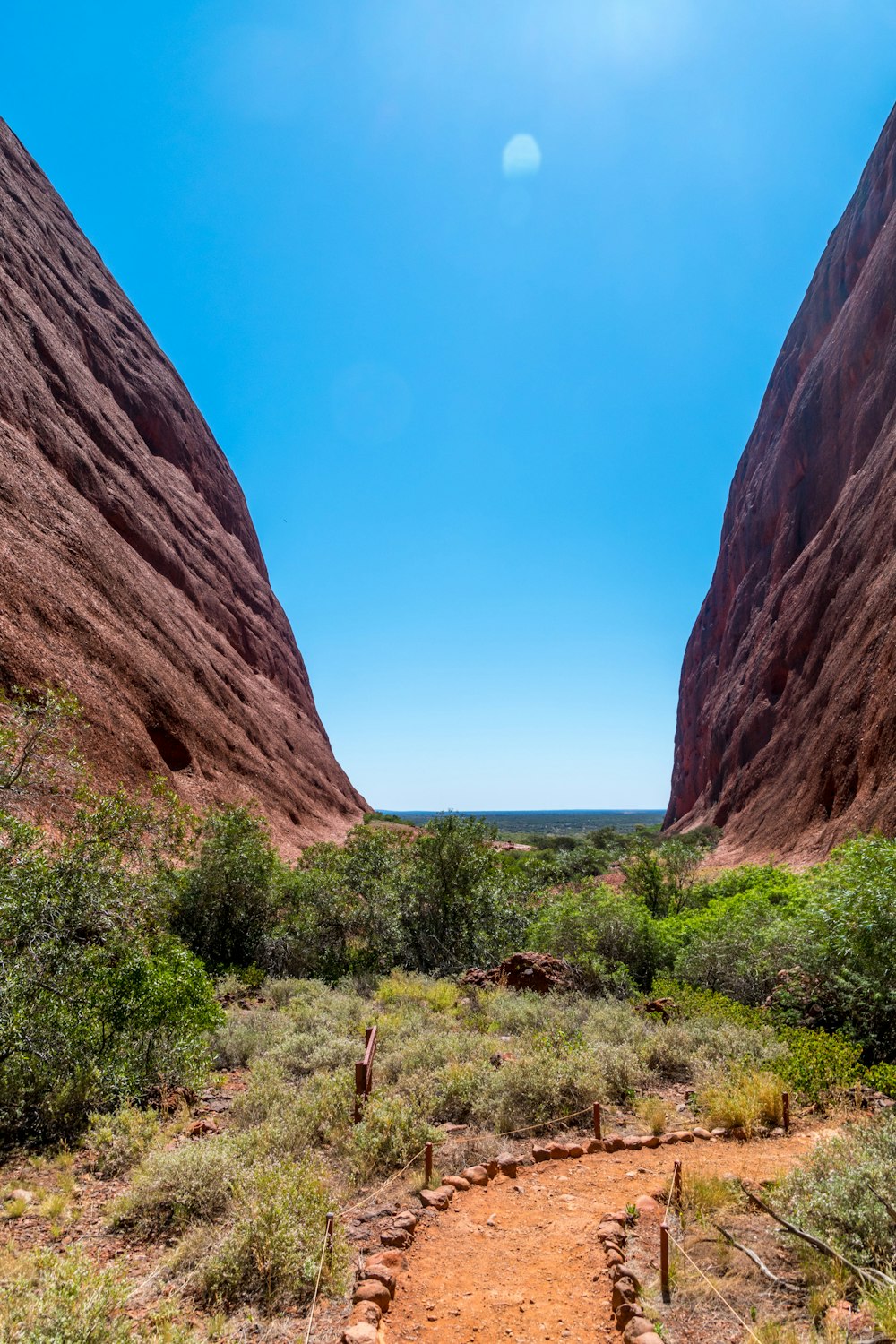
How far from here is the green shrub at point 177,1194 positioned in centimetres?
528

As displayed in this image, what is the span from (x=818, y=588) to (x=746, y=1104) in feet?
106

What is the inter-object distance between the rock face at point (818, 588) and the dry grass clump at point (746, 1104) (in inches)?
617

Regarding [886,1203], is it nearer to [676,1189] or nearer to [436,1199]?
[676,1189]

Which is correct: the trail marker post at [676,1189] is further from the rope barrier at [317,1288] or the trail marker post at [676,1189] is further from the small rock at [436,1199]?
the rope barrier at [317,1288]

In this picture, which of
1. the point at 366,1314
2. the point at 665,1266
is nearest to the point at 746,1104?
the point at 665,1266

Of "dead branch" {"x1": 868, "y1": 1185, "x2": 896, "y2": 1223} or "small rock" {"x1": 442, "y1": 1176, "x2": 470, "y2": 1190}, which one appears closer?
"dead branch" {"x1": 868, "y1": 1185, "x2": 896, "y2": 1223}

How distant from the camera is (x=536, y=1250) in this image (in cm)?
511

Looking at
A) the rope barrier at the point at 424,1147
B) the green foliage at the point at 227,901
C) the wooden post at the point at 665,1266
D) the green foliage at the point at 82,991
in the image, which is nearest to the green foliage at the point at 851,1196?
the wooden post at the point at 665,1266

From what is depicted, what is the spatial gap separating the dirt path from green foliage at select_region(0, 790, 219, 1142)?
387 centimetres

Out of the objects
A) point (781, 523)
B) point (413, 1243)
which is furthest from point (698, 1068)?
point (781, 523)

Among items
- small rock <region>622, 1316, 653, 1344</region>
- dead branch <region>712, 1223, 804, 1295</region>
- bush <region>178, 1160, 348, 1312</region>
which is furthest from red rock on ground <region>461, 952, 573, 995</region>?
small rock <region>622, 1316, 653, 1344</region>

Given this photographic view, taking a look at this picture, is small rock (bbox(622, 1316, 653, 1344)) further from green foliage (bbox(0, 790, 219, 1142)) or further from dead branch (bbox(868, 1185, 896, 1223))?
green foliage (bbox(0, 790, 219, 1142))

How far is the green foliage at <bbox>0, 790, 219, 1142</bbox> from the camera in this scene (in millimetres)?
6887

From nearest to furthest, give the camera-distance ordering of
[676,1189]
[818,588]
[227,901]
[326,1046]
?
[676,1189], [326,1046], [227,901], [818,588]
